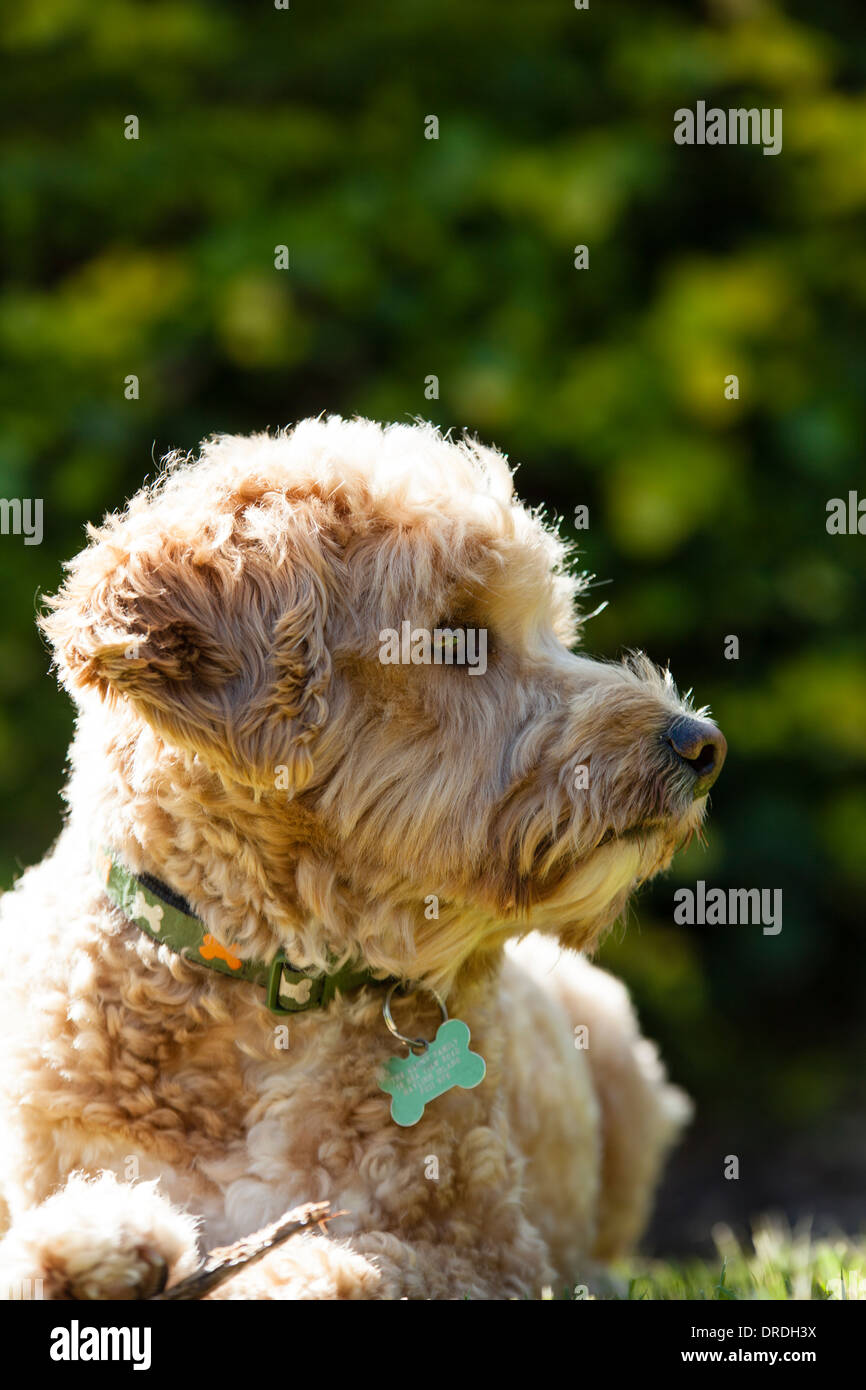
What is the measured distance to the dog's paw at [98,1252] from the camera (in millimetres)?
2535

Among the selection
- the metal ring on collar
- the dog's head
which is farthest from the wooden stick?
the dog's head

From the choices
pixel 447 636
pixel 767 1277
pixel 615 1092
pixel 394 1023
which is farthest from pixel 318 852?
pixel 615 1092

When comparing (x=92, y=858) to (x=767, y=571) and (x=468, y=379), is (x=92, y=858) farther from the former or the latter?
(x=767, y=571)

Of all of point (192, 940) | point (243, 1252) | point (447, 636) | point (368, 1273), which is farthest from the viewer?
point (447, 636)

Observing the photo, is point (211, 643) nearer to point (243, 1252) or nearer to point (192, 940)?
point (192, 940)

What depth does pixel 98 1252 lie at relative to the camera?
2.54m

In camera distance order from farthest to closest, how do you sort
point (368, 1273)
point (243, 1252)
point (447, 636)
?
point (447, 636) < point (368, 1273) < point (243, 1252)

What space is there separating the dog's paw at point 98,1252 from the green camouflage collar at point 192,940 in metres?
0.52

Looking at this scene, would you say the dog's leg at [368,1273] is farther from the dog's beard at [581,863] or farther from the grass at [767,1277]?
the dog's beard at [581,863]

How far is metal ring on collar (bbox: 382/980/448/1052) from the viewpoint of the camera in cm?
313

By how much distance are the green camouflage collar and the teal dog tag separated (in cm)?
24

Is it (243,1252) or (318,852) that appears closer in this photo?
(243,1252)

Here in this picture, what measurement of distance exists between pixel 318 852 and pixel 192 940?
31cm

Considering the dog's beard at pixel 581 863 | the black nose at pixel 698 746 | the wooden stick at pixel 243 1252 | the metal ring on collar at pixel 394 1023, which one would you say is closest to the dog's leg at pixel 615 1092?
the metal ring on collar at pixel 394 1023
